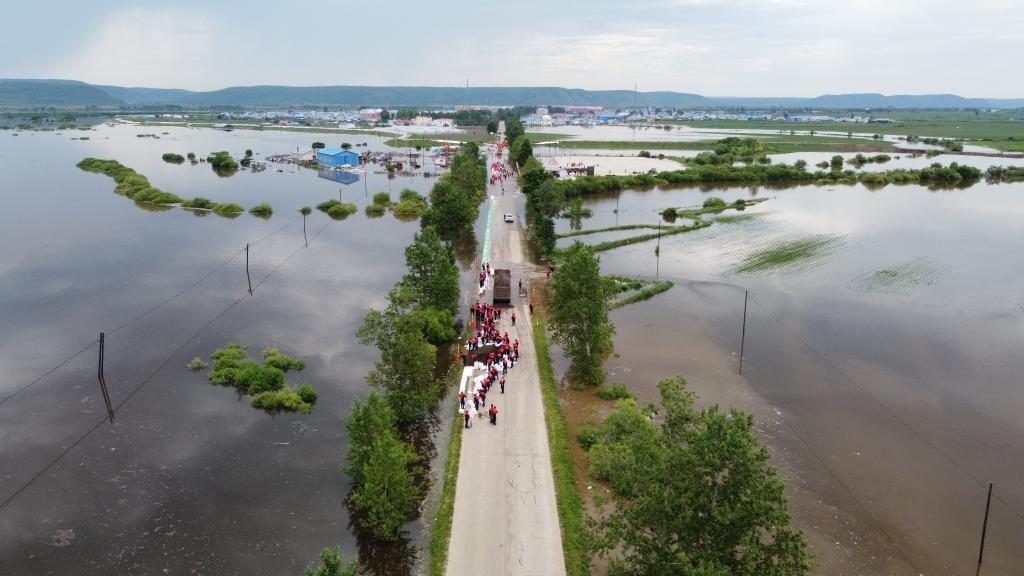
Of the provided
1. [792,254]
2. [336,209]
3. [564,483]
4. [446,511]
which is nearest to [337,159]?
[336,209]

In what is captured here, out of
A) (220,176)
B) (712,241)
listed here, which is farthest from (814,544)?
(220,176)

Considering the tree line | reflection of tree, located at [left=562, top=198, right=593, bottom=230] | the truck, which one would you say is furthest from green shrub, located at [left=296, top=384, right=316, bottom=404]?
reflection of tree, located at [left=562, top=198, right=593, bottom=230]

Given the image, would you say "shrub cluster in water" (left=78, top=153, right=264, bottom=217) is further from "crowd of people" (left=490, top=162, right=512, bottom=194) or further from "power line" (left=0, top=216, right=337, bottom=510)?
"crowd of people" (left=490, top=162, right=512, bottom=194)

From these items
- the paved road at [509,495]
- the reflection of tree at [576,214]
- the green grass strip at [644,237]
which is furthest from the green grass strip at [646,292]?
the reflection of tree at [576,214]

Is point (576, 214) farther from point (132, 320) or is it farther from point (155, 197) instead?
point (155, 197)

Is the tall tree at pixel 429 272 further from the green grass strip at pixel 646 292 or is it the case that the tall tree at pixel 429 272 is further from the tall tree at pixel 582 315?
the green grass strip at pixel 646 292

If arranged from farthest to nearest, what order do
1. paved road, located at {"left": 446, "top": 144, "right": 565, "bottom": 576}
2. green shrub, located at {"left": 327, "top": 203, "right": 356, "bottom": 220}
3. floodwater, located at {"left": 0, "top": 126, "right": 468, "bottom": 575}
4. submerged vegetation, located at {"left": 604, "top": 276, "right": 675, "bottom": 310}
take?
1. green shrub, located at {"left": 327, "top": 203, "right": 356, "bottom": 220}
2. submerged vegetation, located at {"left": 604, "top": 276, "right": 675, "bottom": 310}
3. floodwater, located at {"left": 0, "top": 126, "right": 468, "bottom": 575}
4. paved road, located at {"left": 446, "top": 144, "right": 565, "bottom": 576}
